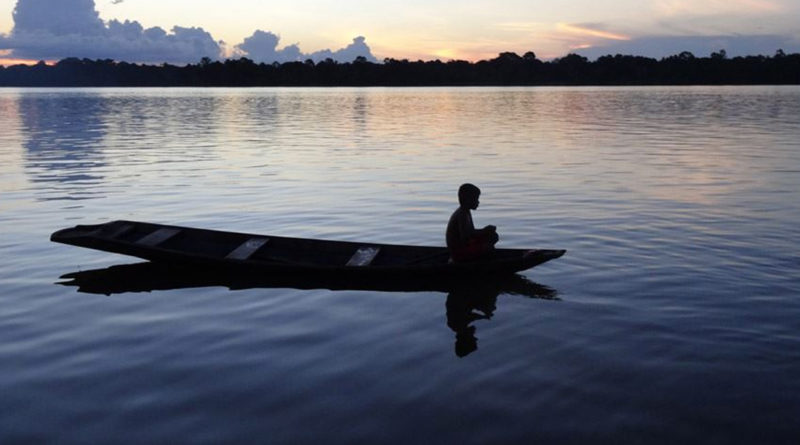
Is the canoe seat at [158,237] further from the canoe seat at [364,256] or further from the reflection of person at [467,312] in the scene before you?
the reflection of person at [467,312]

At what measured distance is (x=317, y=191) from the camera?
20.7 metres

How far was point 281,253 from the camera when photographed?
1223cm

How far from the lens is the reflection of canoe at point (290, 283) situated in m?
11.0

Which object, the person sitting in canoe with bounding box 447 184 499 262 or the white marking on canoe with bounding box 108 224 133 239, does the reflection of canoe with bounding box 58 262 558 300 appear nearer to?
the person sitting in canoe with bounding box 447 184 499 262

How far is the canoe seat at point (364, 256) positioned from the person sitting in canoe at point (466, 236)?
129cm

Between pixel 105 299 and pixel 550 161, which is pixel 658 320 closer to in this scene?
pixel 105 299

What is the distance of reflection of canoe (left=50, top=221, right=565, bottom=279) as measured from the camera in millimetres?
10820

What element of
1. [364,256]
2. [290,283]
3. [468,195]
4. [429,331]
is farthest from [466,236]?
[290,283]

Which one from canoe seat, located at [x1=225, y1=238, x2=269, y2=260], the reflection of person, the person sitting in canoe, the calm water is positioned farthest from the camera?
canoe seat, located at [x1=225, y1=238, x2=269, y2=260]

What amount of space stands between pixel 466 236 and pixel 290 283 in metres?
2.81

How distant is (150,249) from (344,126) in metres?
37.4

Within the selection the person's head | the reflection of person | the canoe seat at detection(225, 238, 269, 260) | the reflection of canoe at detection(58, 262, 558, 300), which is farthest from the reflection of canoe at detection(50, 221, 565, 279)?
the person's head

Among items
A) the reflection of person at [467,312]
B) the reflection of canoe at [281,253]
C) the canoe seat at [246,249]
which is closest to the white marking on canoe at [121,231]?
the reflection of canoe at [281,253]

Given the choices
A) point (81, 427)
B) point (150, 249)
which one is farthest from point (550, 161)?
point (81, 427)
